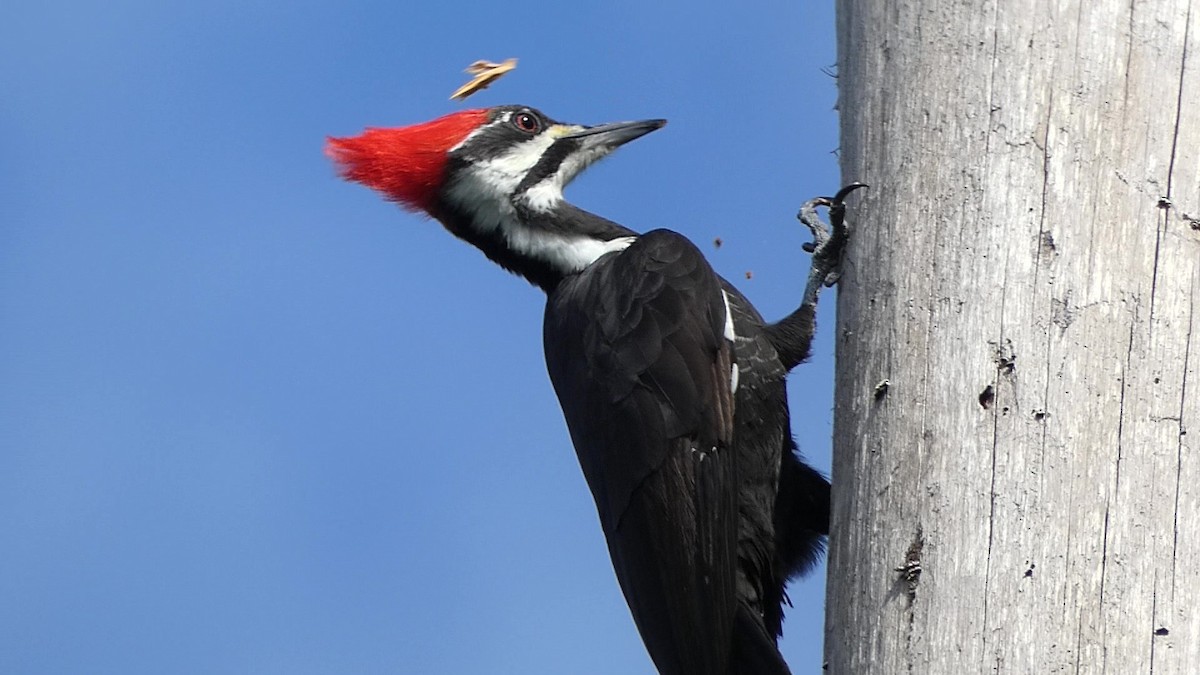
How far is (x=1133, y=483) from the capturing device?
242 centimetres

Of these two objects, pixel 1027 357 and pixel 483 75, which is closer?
pixel 1027 357

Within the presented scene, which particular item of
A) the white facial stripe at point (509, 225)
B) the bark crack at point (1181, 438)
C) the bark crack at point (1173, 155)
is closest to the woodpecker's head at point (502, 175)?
the white facial stripe at point (509, 225)

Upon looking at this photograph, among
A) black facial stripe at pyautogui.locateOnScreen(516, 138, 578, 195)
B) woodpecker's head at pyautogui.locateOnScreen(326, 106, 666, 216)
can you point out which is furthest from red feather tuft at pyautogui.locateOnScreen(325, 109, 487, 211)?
black facial stripe at pyautogui.locateOnScreen(516, 138, 578, 195)

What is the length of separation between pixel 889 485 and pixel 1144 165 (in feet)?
2.49

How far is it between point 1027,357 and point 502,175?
8.34 feet

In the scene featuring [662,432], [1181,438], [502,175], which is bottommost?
[1181,438]

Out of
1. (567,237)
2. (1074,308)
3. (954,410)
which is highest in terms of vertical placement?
(567,237)

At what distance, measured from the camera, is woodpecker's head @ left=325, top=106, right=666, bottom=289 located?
463 cm

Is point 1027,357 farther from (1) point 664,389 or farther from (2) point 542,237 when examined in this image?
(2) point 542,237

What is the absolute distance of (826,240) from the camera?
391cm

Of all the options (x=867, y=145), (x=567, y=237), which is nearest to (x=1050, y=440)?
(x=867, y=145)

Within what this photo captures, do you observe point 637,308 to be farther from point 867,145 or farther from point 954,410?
point 954,410

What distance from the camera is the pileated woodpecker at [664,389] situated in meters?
3.60

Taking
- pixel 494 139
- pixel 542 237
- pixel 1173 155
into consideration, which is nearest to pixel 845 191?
pixel 1173 155
